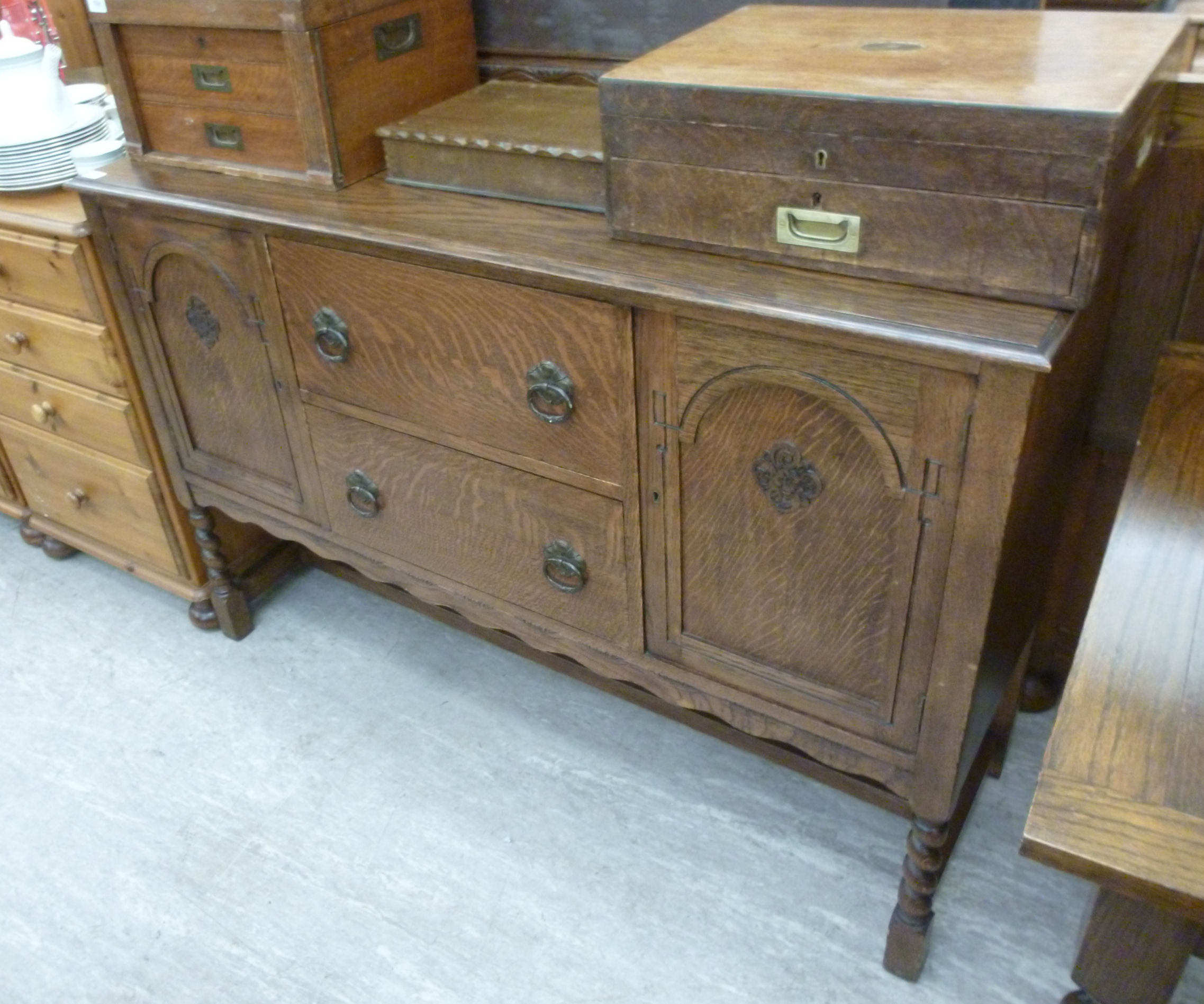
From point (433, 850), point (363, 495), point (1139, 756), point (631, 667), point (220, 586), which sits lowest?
point (433, 850)

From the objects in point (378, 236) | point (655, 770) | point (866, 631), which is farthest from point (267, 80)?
point (655, 770)

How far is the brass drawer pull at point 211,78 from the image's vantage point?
A: 4.88 feet

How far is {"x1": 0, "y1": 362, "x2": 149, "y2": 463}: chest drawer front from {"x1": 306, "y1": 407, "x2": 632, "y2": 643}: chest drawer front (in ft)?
1.66

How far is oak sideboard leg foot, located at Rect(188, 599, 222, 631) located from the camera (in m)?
2.10

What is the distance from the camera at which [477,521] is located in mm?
1509

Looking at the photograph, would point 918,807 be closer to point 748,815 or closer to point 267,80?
point 748,815

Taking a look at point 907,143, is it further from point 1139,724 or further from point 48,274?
point 48,274

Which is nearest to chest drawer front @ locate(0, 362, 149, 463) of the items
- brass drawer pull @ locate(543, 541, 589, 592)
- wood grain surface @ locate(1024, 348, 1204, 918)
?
brass drawer pull @ locate(543, 541, 589, 592)

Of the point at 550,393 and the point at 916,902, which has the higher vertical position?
the point at 550,393

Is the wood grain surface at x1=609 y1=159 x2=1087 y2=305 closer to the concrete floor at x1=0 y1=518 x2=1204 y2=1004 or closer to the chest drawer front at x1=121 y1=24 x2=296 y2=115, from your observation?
the chest drawer front at x1=121 y1=24 x2=296 y2=115

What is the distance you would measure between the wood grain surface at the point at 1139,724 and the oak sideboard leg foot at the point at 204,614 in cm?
171

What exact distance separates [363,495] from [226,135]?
1.86 ft

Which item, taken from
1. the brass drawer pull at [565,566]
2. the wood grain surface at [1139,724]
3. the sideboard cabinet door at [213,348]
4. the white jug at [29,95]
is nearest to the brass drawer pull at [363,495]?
the sideboard cabinet door at [213,348]

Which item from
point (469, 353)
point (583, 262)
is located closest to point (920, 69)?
point (583, 262)
